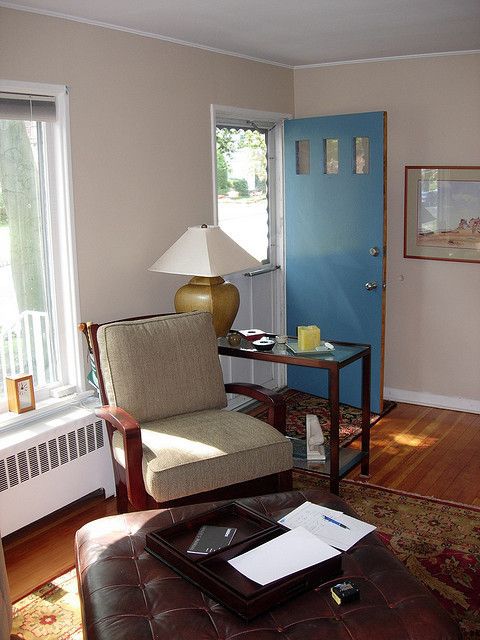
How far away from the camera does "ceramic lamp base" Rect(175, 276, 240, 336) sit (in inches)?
147

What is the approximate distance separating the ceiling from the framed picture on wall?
0.75 m

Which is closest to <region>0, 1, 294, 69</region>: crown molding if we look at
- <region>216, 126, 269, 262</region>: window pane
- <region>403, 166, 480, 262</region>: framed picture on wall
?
<region>216, 126, 269, 262</region>: window pane

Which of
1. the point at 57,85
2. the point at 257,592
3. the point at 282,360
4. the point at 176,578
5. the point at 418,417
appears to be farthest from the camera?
the point at 418,417

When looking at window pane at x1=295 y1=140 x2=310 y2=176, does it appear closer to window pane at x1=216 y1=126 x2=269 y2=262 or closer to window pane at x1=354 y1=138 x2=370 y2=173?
window pane at x1=216 y1=126 x2=269 y2=262

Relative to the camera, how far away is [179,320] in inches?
138

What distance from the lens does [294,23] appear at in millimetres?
3502

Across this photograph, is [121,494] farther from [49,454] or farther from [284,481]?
[284,481]

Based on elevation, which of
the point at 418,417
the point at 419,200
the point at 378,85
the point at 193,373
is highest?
the point at 378,85

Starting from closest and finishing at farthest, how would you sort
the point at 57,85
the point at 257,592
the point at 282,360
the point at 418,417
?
the point at 257,592 < the point at 57,85 < the point at 282,360 < the point at 418,417

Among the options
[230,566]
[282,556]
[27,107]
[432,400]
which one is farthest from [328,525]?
[432,400]

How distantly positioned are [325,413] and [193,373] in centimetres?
159

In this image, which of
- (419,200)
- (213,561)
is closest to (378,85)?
(419,200)

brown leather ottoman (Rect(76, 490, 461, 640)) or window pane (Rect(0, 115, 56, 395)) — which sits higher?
window pane (Rect(0, 115, 56, 395))

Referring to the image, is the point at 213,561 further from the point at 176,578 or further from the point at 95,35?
the point at 95,35
